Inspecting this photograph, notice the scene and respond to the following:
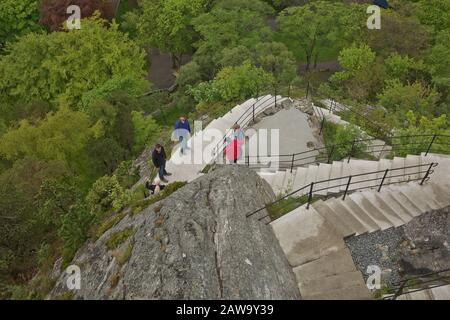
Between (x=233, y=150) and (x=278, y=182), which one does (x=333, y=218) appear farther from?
(x=233, y=150)

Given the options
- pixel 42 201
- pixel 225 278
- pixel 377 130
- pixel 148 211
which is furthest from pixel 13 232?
pixel 377 130

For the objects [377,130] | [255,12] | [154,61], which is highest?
[255,12]

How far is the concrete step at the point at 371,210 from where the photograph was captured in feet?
36.7

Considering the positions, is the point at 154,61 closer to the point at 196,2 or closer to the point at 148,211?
the point at 196,2

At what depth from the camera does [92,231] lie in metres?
11.8

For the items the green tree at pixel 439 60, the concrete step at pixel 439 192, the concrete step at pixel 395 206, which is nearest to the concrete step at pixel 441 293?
the concrete step at pixel 395 206

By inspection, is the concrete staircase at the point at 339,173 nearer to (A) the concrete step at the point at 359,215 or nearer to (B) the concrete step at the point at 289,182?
(B) the concrete step at the point at 289,182

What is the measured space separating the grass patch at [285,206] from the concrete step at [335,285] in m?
2.26

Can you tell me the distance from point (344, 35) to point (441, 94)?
10.6 meters

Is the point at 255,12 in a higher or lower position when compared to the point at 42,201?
higher

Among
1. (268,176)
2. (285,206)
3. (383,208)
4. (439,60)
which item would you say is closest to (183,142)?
(268,176)

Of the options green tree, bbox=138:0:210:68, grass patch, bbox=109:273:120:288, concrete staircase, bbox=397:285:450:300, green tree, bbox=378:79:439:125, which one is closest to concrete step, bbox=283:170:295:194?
concrete staircase, bbox=397:285:450:300

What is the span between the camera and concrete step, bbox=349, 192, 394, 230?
11.2 metres

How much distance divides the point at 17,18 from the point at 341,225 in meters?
34.9
